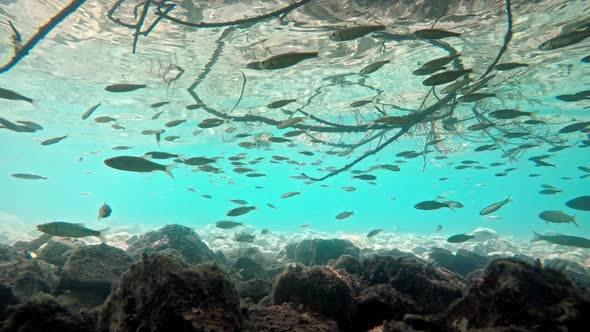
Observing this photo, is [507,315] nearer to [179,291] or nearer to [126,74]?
[179,291]

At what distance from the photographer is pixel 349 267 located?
4.86 meters

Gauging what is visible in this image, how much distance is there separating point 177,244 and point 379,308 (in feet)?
21.7

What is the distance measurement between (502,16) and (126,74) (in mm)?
19411

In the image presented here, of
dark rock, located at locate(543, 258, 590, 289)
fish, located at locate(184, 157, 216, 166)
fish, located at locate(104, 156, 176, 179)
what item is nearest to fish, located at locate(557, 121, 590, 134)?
dark rock, located at locate(543, 258, 590, 289)

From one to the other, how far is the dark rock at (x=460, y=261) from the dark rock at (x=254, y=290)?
6.43m

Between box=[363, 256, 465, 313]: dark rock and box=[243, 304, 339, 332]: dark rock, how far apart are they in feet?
4.40

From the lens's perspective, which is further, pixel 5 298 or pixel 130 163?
pixel 130 163

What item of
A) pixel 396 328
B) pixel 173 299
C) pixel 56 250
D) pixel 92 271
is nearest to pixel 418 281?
pixel 396 328

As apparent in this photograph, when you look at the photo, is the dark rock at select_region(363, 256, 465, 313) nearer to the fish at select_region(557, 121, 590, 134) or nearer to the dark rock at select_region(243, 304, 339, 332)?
the dark rock at select_region(243, 304, 339, 332)

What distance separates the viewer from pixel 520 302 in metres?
1.99

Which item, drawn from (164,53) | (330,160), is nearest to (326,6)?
(164,53)

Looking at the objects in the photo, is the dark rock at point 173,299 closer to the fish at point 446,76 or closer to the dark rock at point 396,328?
the dark rock at point 396,328

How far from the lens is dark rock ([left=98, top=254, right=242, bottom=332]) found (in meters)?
1.81

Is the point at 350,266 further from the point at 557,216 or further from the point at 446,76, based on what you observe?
the point at 557,216
